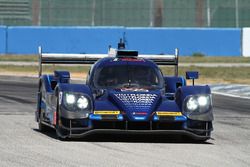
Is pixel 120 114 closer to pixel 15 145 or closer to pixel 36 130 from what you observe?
pixel 15 145

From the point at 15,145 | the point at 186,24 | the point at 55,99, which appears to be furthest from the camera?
the point at 186,24

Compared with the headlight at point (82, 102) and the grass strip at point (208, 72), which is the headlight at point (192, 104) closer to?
the headlight at point (82, 102)

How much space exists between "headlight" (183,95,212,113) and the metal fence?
46291 mm

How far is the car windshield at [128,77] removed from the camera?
13.5 metres

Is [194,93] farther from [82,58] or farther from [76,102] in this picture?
[82,58]

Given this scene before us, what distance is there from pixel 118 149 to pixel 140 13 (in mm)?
48414

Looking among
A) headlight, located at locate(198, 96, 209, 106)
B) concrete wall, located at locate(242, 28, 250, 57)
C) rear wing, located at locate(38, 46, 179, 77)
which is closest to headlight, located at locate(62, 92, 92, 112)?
headlight, located at locate(198, 96, 209, 106)

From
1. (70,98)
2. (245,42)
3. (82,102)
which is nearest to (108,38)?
(245,42)

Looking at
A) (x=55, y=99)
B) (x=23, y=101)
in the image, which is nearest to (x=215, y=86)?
(x=23, y=101)

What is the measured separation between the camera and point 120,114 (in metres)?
12.0

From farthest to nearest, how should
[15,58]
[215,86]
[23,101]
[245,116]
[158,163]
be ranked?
→ [15,58], [215,86], [23,101], [245,116], [158,163]

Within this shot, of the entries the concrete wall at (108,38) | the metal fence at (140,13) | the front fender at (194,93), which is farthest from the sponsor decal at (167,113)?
the metal fence at (140,13)

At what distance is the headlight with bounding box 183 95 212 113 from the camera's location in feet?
41.1

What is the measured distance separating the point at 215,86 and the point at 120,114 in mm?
18247
